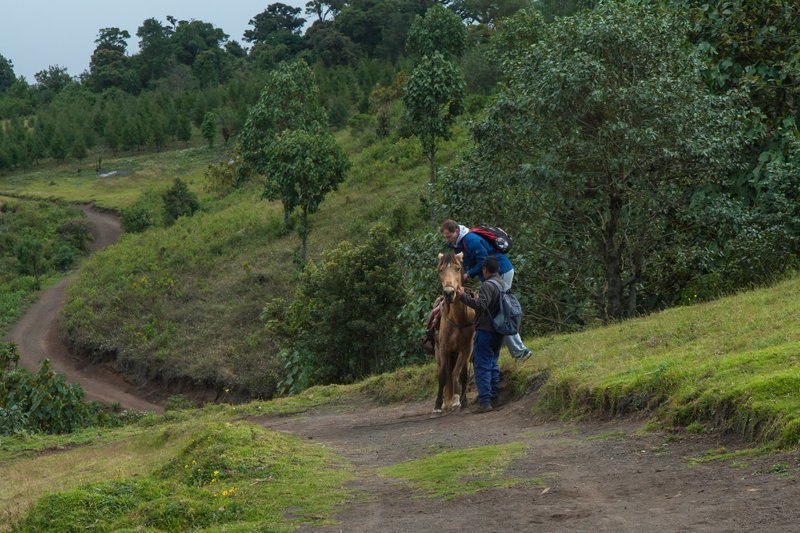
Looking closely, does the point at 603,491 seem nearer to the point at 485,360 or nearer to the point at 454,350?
the point at 485,360

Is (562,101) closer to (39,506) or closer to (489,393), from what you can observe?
(489,393)

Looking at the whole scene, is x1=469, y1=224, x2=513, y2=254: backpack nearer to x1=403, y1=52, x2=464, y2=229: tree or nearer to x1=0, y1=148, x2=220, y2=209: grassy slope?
x1=403, y1=52, x2=464, y2=229: tree

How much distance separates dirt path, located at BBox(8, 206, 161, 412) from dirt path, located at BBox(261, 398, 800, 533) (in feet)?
88.6

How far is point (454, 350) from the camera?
12867 mm

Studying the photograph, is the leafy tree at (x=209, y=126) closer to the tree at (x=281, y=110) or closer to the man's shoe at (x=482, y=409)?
the tree at (x=281, y=110)

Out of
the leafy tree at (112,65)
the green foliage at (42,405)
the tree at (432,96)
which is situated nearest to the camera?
the green foliage at (42,405)

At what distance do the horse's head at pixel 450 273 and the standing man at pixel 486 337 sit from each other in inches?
12.9

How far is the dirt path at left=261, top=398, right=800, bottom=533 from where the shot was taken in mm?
6125

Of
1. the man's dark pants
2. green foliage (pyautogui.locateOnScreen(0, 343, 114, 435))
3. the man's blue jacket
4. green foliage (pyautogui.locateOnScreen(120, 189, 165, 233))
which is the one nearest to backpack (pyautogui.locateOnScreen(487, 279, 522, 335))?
the man's dark pants

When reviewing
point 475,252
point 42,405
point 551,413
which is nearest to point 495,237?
point 475,252

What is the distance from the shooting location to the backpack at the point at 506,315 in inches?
482

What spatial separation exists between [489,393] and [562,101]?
20.1 feet

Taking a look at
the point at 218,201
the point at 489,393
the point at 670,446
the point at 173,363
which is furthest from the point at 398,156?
the point at 670,446

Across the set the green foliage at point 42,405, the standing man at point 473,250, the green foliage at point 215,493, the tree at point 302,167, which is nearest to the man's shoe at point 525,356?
the standing man at point 473,250
